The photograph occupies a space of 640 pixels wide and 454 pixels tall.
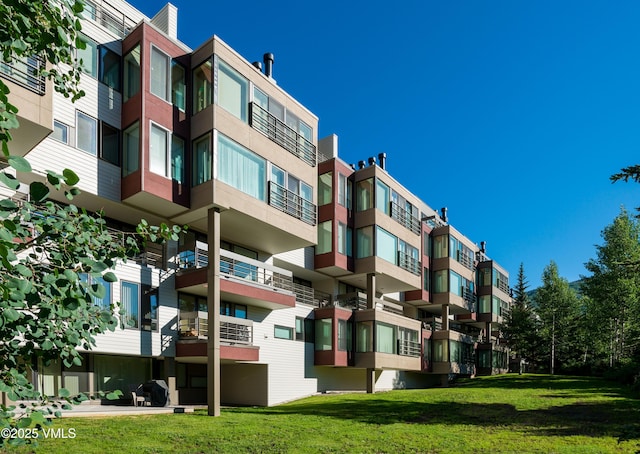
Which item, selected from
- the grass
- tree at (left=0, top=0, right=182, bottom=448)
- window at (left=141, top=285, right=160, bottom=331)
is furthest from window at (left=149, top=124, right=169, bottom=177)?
tree at (left=0, top=0, right=182, bottom=448)

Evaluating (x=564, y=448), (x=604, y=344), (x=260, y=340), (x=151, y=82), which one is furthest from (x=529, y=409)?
(x=604, y=344)

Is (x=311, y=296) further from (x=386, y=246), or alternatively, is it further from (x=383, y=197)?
(x=383, y=197)

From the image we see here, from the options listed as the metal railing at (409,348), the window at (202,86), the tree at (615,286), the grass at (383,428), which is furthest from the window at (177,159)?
the tree at (615,286)

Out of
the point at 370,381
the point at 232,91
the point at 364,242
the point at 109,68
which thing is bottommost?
the point at 370,381

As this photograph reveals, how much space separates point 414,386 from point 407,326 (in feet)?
30.2

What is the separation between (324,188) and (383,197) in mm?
4753

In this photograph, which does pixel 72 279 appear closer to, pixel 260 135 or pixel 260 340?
pixel 260 135

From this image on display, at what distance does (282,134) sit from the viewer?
88.4ft

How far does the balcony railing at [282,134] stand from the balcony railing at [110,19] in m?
6.25

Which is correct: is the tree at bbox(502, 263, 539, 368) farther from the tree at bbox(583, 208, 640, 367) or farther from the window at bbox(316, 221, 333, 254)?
the window at bbox(316, 221, 333, 254)

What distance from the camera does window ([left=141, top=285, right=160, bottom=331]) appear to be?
2243 cm

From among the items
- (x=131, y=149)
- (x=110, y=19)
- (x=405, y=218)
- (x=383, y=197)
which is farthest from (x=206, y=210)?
(x=405, y=218)

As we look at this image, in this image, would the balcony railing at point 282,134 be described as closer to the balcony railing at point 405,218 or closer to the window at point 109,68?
the window at point 109,68

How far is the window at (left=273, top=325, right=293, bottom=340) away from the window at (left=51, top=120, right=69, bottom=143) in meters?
14.5
